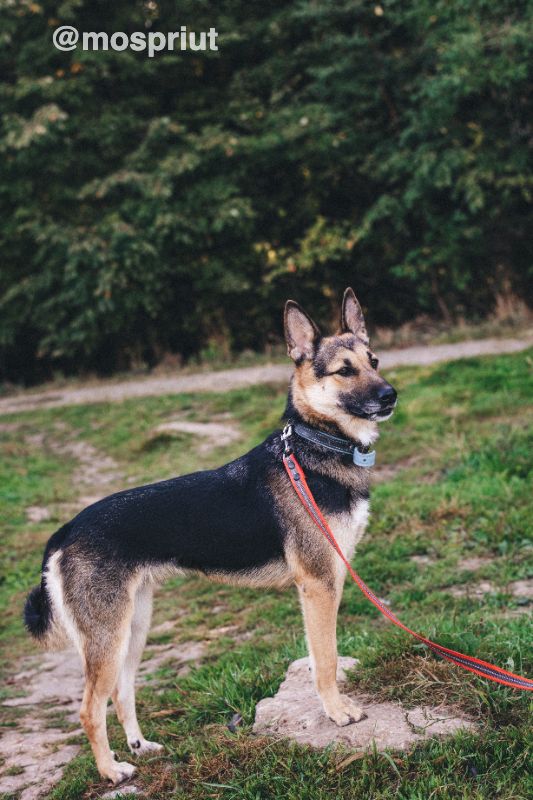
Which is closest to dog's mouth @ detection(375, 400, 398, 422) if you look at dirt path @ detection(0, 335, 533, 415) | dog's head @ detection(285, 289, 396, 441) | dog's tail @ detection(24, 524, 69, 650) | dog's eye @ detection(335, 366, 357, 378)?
dog's head @ detection(285, 289, 396, 441)

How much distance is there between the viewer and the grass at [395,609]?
9.52 feet

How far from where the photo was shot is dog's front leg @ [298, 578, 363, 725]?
3238 mm

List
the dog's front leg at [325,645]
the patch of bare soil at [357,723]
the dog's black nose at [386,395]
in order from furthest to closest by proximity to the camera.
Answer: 1. the dog's black nose at [386,395]
2. the dog's front leg at [325,645]
3. the patch of bare soil at [357,723]

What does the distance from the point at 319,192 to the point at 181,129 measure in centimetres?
339

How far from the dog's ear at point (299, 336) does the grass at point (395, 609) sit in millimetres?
1599

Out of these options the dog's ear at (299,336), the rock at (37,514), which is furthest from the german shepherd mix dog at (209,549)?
the rock at (37,514)

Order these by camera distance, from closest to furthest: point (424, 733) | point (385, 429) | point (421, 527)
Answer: point (424, 733) < point (421, 527) < point (385, 429)

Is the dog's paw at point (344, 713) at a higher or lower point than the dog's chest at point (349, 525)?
lower

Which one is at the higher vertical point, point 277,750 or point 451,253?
point 451,253

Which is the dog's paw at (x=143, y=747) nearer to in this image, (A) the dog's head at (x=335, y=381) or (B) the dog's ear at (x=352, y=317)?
(A) the dog's head at (x=335, y=381)

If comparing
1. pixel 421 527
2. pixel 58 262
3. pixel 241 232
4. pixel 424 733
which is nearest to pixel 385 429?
pixel 421 527

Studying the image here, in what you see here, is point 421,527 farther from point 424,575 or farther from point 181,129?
point 181,129

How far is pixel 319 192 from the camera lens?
52.6ft

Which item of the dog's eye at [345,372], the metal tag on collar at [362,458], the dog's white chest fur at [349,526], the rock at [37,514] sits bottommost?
the rock at [37,514]
